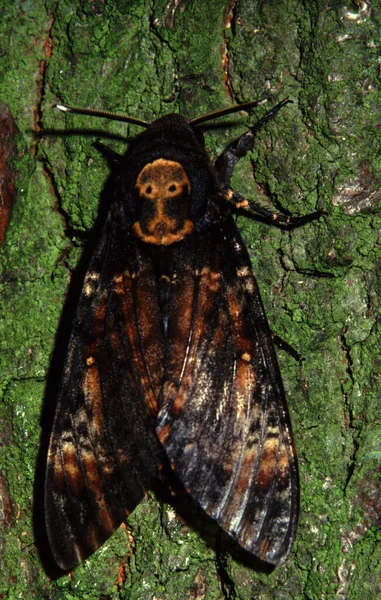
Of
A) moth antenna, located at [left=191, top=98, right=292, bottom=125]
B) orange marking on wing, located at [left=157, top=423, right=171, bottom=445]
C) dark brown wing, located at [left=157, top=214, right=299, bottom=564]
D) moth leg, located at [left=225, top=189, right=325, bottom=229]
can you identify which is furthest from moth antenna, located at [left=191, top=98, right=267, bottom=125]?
orange marking on wing, located at [left=157, top=423, right=171, bottom=445]

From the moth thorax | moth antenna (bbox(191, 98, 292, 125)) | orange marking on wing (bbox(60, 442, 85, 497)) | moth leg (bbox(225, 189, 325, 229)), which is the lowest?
orange marking on wing (bbox(60, 442, 85, 497))

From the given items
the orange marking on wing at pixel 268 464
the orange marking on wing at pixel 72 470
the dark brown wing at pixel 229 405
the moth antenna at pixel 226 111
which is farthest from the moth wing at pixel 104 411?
the moth antenna at pixel 226 111

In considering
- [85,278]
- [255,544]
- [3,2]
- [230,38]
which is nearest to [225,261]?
[85,278]

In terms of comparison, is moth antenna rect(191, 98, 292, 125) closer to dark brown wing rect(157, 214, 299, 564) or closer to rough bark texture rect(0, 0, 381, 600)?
rough bark texture rect(0, 0, 381, 600)

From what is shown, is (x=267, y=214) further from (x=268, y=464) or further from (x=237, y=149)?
(x=268, y=464)

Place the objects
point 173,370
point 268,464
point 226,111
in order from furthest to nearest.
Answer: point 226,111 < point 173,370 < point 268,464

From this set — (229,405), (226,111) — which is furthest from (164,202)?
(229,405)
